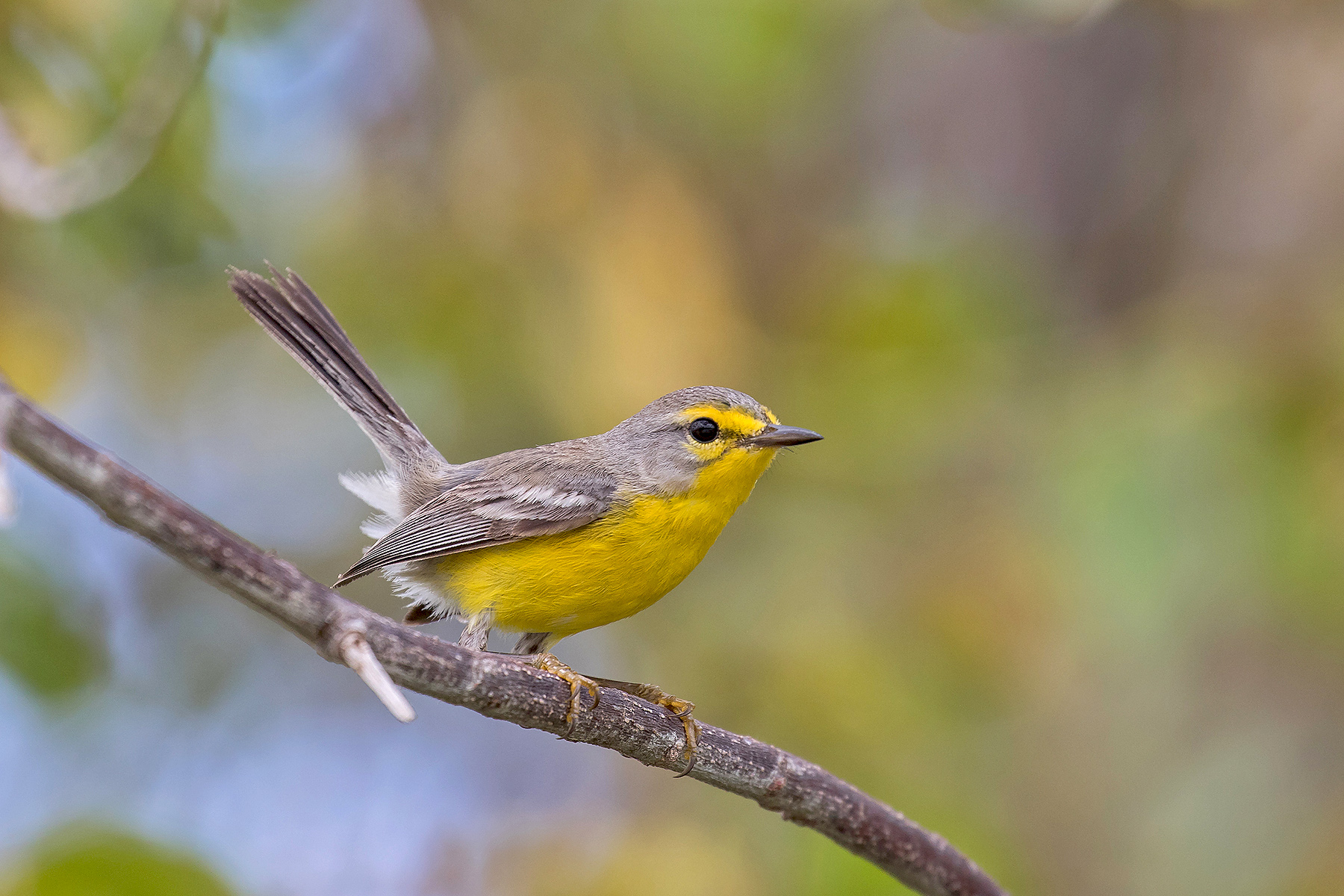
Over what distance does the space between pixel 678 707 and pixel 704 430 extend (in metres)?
1.10

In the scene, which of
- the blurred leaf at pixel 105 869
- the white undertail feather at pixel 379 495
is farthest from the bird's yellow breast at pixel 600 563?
the blurred leaf at pixel 105 869

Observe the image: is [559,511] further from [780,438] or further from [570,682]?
[570,682]

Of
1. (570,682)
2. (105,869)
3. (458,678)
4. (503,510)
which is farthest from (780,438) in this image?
(105,869)

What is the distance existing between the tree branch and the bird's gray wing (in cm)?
95

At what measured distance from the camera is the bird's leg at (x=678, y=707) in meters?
2.88

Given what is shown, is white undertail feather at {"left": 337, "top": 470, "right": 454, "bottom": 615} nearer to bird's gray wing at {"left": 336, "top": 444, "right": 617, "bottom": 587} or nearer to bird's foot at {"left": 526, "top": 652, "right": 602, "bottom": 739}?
bird's gray wing at {"left": 336, "top": 444, "right": 617, "bottom": 587}

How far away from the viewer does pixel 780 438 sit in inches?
156

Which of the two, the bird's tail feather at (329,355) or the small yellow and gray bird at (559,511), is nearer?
the small yellow and gray bird at (559,511)

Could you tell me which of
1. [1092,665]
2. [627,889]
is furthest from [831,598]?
[627,889]

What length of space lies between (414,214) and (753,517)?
7.22 ft

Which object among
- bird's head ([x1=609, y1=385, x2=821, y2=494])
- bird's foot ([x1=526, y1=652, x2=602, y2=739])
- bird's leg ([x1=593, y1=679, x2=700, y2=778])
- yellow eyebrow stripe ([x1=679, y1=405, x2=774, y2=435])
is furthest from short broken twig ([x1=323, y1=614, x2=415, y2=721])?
yellow eyebrow stripe ([x1=679, y1=405, x2=774, y2=435])

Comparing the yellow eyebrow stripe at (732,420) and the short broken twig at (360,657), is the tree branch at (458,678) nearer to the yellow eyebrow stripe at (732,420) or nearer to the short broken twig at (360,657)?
the short broken twig at (360,657)

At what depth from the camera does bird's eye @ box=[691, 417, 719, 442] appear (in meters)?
4.13

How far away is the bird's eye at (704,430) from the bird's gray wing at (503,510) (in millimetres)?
352
